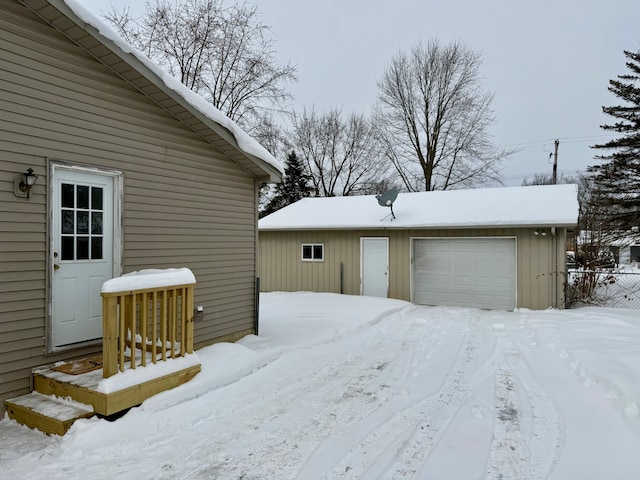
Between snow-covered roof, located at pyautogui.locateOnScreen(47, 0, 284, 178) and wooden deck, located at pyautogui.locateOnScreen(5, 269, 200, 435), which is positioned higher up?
snow-covered roof, located at pyautogui.locateOnScreen(47, 0, 284, 178)

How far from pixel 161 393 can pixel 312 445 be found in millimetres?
1634

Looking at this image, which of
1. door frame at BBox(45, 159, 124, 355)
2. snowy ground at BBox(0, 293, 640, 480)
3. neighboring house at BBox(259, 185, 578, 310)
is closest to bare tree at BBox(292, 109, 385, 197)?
neighboring house at BBox(259, 185, 578, 310)

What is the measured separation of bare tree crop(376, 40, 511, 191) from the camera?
67.3 ft

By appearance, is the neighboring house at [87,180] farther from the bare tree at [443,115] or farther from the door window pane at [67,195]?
the bare tree at [443,115]

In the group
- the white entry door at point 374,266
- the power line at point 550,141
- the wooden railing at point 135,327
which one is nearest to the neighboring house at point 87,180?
the wooden railing at point 135,327

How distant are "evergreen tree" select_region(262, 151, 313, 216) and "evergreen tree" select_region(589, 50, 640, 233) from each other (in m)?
14.1

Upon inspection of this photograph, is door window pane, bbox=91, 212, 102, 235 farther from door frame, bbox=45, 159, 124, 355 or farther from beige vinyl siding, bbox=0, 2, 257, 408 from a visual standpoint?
beige vinyl siding, bbox=0, 2, 257, 408

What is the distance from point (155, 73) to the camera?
452 cm

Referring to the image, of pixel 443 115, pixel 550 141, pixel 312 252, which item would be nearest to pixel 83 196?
pixel 312 252

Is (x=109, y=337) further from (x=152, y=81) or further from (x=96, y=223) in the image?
(x=152, y=81)

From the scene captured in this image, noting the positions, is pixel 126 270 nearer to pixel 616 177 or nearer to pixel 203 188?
→ pixel 203 188

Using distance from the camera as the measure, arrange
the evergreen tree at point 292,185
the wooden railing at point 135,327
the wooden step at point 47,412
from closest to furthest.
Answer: the wooden step at point 47,412, the wooden railing at point 135,327, the evergreen tree at point 292,185

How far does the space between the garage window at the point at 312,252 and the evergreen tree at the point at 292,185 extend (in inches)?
439

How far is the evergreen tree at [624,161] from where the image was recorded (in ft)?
49.8
